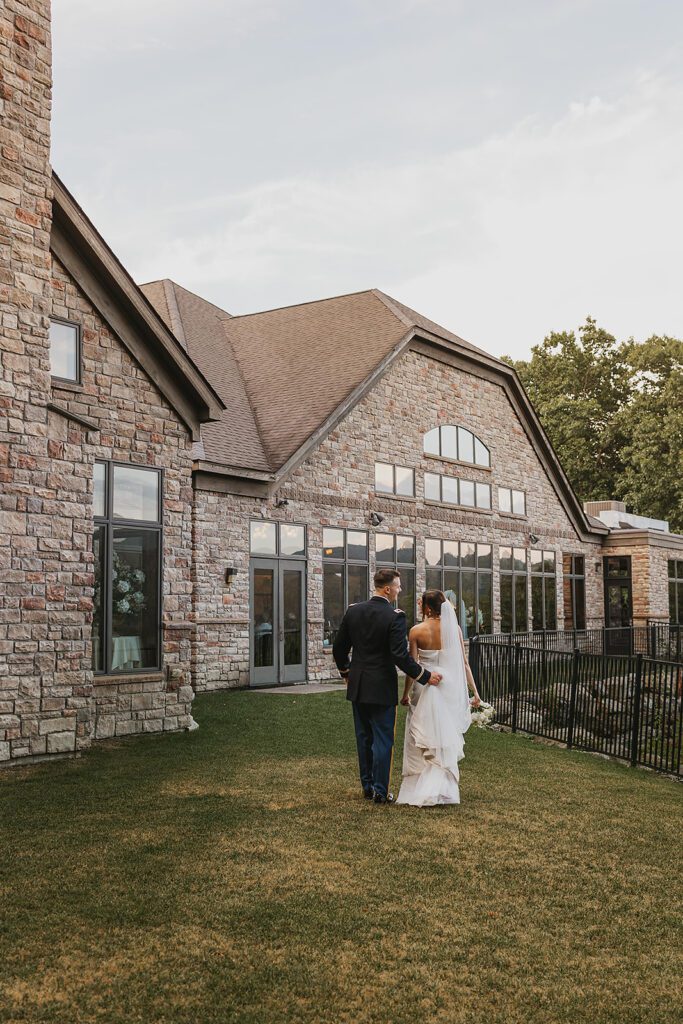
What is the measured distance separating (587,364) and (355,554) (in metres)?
33.2

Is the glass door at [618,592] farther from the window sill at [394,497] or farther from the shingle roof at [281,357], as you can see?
the window sill at [394,497]

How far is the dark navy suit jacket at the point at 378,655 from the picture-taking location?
7.77m

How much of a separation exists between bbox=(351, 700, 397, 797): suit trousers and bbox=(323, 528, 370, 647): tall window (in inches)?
444

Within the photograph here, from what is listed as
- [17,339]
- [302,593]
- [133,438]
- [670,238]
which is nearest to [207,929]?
[17,339]

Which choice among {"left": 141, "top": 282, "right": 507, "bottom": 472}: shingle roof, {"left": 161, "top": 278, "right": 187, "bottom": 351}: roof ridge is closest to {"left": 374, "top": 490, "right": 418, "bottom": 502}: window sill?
{"left": 141, "top": 282, "right": 507, "bottom": 472}: shingle roof

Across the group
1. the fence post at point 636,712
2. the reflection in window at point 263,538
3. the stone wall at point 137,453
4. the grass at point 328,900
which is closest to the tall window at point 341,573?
the reflection in window at point 263,538

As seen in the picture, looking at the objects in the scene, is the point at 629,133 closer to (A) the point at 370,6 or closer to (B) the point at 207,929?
(A) the point at 370,6

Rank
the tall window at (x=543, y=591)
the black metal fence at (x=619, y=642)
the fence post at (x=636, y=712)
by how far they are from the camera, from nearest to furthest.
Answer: the fence post at (x=636, y=712) < the black metal fence at (x=619, y=642) < the tall window at (x=543, y=591)

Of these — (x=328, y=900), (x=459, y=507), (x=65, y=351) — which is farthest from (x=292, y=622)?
(x=328, y=900)

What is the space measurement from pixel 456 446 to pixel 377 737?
1701 centimetres

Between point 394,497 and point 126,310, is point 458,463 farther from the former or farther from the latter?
point 126,310

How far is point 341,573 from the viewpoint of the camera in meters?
19.9

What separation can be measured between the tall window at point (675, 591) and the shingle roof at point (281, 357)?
12167 millimetres

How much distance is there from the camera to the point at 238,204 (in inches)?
1262
